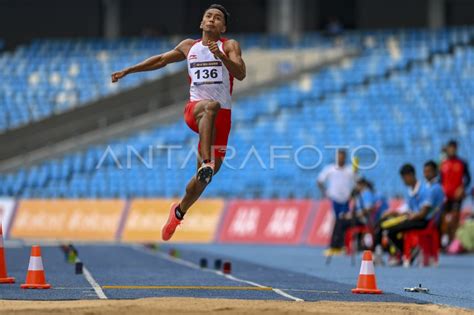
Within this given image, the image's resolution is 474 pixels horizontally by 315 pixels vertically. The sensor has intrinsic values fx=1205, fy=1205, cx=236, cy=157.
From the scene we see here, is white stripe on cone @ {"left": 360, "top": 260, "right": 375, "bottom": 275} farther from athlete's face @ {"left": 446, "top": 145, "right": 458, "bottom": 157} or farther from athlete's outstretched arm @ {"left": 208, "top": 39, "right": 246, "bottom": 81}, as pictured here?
athlete's face @ {"left": 446, "top": 145, "right": 458, "bottom": 157}

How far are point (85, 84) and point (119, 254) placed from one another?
18.5 meters

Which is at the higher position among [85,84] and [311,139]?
[85,84]

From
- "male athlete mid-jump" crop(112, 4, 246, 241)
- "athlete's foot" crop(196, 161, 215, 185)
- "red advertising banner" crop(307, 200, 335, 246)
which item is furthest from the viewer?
"red advertising banner" crop(307, 200, 335, 246)

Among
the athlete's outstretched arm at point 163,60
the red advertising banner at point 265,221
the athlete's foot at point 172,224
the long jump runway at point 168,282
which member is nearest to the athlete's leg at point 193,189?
the athlete's foot at point 172,224

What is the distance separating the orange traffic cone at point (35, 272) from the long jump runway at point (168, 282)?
15 cm

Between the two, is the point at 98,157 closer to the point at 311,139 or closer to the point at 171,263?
the point at 311,139

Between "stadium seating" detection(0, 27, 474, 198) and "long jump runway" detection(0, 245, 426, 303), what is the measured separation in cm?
1087

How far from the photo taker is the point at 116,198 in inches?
1148

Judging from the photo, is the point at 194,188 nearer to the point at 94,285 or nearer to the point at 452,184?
the point at 94,285

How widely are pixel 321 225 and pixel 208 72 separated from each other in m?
15.3

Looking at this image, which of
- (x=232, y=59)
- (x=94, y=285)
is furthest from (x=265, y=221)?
(x=232, y=59)

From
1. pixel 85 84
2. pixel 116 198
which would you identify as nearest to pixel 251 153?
pixel 116 198

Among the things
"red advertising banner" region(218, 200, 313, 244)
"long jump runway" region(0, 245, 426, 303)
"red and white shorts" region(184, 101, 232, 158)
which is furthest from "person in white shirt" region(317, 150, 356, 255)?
"red and white shorts" region(184, 101, 232, 158)

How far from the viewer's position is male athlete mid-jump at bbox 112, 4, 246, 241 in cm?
1104
